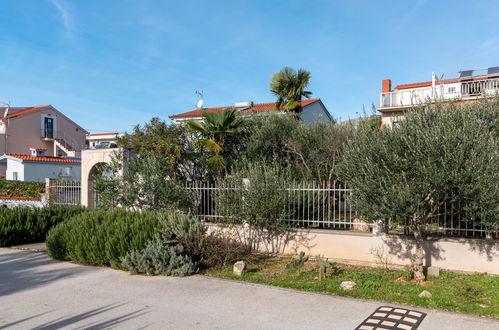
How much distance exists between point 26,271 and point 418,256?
796cm

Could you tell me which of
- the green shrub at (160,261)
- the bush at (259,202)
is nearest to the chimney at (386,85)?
the bush at (259,202)

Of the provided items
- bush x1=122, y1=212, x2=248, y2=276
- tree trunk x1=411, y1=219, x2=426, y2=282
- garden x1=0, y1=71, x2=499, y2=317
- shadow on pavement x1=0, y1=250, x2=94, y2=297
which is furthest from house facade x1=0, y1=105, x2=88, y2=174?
tree trunk x1=411, y1=219, x2=426, y2=282

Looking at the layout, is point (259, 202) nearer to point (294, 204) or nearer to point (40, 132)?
point (294, 204)

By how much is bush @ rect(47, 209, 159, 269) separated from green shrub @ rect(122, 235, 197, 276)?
299 millimetres

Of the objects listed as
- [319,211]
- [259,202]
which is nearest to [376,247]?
[319,211]

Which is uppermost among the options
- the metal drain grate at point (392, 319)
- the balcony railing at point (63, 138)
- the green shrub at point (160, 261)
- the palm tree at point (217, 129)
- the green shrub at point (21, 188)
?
the balcony railing at point (63, 138)

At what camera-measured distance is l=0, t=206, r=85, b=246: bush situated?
1112 centimetres

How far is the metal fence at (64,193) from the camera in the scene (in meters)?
14.2

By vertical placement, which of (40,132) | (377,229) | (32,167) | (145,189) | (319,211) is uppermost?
(40,132)

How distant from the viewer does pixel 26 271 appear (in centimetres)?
809

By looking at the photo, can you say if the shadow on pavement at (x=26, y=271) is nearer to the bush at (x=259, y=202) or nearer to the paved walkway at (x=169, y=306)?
the paved walkway at (x=169, y=306)

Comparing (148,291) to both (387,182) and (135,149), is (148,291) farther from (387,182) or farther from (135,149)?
(135,149)

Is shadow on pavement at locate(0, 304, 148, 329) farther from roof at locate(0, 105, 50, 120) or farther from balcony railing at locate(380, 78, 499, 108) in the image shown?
roof at locate(0, 105, 50, 120)

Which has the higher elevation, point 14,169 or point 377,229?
point 14,169
